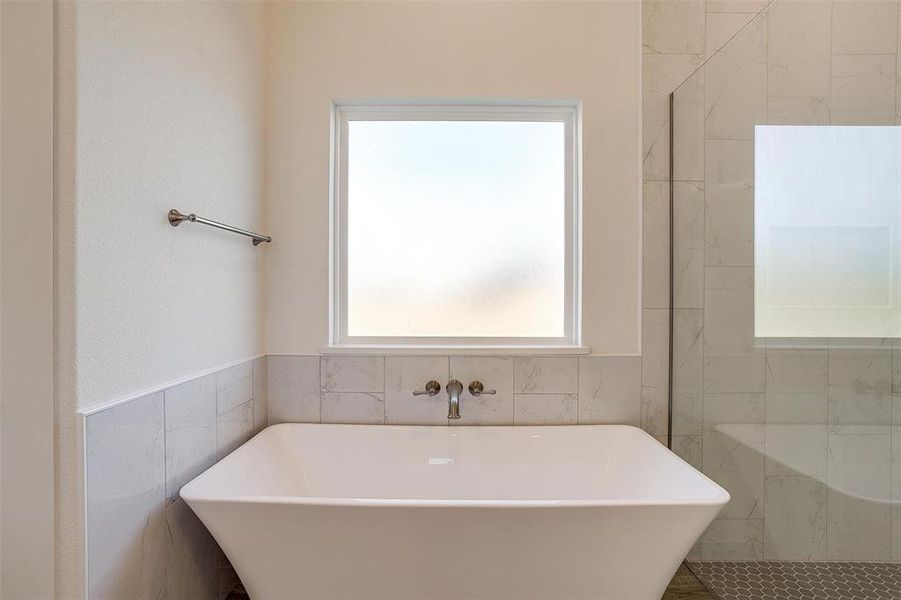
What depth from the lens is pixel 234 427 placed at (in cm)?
180

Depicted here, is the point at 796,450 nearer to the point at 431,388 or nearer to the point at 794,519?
the point at 794,519

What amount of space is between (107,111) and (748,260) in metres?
1.88

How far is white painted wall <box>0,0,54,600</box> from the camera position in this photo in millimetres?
1005

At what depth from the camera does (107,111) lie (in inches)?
45.1

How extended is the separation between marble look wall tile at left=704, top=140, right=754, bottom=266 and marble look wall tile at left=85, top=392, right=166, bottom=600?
6.15ft

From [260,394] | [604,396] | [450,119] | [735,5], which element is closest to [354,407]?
[260,394]

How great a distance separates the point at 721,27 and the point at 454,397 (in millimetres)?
1986

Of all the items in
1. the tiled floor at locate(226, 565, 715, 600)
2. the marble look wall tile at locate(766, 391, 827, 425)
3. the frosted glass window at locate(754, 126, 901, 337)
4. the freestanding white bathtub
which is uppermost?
the frosted glass window at locate(754, 126, 901, 337)

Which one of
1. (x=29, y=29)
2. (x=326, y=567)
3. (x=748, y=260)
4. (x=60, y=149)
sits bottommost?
(x=326, y=567)

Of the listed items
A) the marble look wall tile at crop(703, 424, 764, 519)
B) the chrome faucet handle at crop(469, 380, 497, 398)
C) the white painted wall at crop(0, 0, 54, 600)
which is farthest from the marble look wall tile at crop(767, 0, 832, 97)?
the white painted wall at crop(0, 0, 54, 600)

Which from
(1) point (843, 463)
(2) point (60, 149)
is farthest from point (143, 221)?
(1) point (843, 463)

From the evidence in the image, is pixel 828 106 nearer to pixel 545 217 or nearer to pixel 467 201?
pixel 545 217

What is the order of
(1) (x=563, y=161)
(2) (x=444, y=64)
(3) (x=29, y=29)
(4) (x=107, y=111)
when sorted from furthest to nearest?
1. (1) (x=563, y=161)
2. (2) (x=444, y=64)
3. (4) (x=107, y=111)
4. (3) (x=29, y=29)

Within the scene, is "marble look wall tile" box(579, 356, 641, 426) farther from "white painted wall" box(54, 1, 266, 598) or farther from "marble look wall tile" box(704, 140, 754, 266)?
"white painted wall" box(54, 1, 266, 598)
